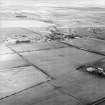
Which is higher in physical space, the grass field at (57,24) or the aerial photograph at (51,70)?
the grass field at (57,24)

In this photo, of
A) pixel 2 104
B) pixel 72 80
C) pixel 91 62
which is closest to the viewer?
pixel 2 104

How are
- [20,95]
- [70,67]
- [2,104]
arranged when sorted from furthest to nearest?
[70,67]
[20,95]
[2,104]

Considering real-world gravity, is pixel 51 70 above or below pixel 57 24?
below

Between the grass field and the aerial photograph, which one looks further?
the grass field

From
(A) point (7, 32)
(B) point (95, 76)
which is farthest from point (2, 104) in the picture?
(A) point (7, 32)

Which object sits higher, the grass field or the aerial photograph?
the grass field

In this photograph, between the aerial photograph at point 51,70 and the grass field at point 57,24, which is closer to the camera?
the aerial photograph at point 51,70

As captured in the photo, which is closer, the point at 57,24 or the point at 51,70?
the point at 51,70

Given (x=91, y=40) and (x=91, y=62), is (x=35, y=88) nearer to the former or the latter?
(x=91, y=62)

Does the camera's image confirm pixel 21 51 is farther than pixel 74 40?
No
